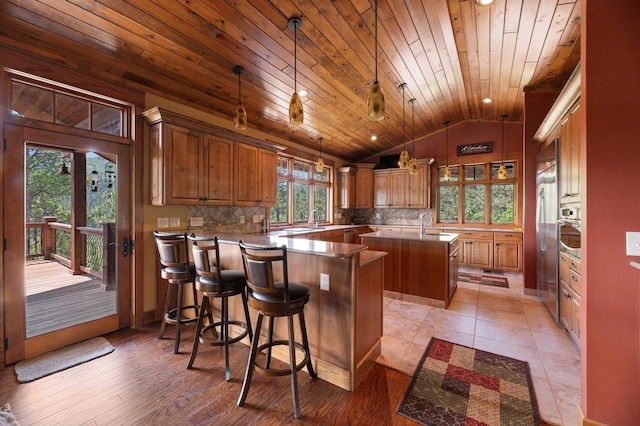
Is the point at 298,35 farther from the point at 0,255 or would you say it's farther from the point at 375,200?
the point at 375,200

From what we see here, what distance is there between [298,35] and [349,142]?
3709 mm

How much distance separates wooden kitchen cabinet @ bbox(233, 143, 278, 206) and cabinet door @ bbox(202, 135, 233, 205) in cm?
12

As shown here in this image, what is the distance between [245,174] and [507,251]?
17.8 ft

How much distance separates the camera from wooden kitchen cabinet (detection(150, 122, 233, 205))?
3008mm

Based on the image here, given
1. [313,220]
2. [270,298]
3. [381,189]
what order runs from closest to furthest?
1. [270,298]
2. [313,220]
3. [381,189]

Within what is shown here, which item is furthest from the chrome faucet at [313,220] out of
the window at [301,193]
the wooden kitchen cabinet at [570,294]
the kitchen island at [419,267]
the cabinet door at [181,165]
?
the wooden kitchen cabinet at [570,294]

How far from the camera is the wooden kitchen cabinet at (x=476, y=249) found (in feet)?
19.0

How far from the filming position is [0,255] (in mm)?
2232

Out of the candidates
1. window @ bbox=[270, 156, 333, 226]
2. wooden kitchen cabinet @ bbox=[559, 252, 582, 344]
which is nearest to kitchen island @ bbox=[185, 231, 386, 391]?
wooden kitchen cabinet @ bbox=[559, 252, 582, 344]

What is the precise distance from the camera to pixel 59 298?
2.74 meters

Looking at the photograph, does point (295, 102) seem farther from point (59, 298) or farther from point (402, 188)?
point (402, 188)

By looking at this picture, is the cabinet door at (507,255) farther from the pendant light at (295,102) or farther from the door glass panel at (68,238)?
the door glass panel at (68,238)

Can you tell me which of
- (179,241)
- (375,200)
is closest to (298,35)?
(179,241)

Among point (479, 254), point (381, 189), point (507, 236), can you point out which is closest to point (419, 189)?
point (381, 189)
